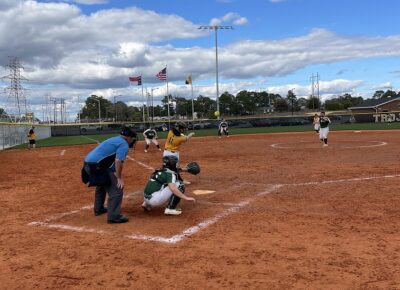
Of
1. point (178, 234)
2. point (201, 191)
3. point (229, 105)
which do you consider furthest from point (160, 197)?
point (229, 105)

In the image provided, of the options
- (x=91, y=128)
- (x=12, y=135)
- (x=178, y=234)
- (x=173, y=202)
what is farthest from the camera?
(x=91, y=128)

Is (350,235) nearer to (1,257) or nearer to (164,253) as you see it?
(164,253)

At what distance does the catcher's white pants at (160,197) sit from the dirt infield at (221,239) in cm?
22

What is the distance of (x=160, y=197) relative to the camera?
802 cm

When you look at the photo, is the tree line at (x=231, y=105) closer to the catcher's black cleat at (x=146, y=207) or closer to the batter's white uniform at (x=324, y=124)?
the batter's white uniform at (x=324, y=124)

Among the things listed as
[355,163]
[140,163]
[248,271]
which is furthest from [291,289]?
[140,163]

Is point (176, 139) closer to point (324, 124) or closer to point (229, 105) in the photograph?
point (324, 124)

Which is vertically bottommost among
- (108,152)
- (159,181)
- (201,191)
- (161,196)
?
(201,191)

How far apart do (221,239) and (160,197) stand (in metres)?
2.08

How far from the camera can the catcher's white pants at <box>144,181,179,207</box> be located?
8.02 metres

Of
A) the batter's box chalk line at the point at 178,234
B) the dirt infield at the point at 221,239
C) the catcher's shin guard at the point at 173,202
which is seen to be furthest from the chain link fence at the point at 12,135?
the catcher's shin guard at the point at 173,202

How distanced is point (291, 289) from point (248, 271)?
25.4 inches

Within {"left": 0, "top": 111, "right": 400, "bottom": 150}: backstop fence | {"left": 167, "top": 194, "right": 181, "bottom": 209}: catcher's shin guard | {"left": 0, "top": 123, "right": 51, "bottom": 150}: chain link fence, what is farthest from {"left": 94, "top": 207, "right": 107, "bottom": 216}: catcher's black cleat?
{"left": 0, "top": 111, "right": 400, "bottom": 150}: backstop fence

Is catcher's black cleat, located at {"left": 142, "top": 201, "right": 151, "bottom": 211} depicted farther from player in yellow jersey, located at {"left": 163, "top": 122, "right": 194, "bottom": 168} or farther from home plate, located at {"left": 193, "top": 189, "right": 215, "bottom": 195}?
player in yellow jersey, located at {"left": 163, "top": 122, "right": 194, "bottom": 168}
